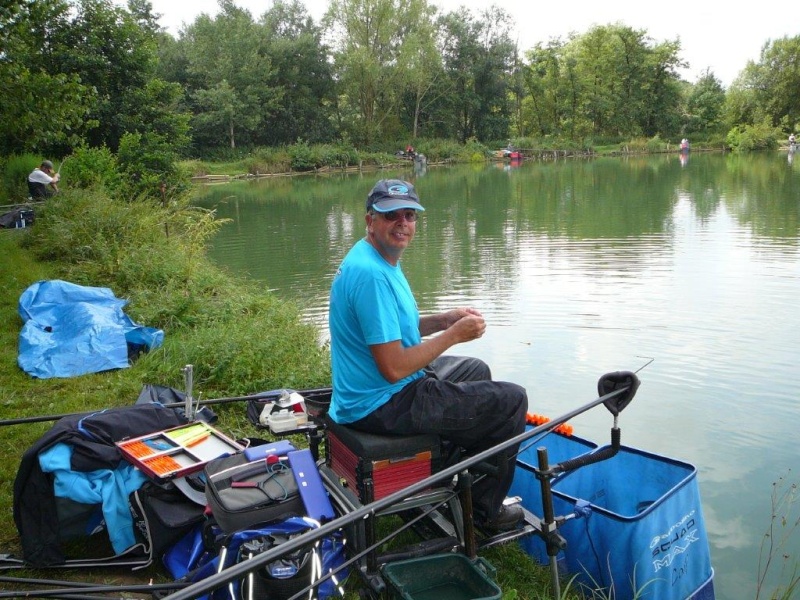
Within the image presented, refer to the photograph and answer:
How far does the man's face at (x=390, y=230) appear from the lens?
2.99 meters

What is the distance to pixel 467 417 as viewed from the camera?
9.53 feet

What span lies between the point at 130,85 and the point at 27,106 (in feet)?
40.1

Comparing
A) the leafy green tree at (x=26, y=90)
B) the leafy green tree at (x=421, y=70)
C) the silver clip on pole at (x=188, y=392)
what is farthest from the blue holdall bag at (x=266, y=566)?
the leafy green tree at (x=421, y=70)

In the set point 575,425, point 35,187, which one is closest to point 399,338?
point 575,425

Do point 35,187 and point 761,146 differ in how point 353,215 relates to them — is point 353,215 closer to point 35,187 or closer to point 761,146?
point 35,187

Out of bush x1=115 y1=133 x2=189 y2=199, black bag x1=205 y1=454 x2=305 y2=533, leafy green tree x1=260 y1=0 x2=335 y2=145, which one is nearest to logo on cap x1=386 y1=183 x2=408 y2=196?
black bag x1=205 y1=454 x2=305 y2=533

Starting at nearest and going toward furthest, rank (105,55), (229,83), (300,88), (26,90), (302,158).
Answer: (26,90), (105,55), (302,158), (229,83), (300,88)

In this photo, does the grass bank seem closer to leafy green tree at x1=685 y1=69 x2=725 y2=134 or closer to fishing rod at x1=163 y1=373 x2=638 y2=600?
fishing rod at x1=163 y1=373 x2=638 y2=600

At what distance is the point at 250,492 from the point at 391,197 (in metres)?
1.33

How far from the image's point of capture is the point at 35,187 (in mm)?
13930

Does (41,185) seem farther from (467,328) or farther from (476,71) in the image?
(476,71)

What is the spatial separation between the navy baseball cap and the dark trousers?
715 mm

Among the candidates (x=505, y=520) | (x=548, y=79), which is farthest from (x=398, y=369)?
(x=548, y=79)

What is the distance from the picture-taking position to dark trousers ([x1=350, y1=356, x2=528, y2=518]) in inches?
114
